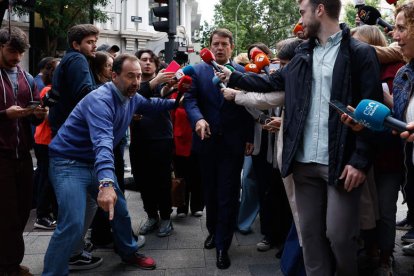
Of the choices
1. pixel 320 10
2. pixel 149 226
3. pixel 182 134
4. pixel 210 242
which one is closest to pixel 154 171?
pixel 149 226

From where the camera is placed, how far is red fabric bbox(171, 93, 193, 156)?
18.5 ft

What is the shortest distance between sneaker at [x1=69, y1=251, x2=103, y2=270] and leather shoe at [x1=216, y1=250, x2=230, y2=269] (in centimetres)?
110

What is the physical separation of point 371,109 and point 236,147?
216 cm

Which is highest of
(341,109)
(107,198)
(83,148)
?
(341,109)

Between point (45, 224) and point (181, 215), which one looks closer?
point (45, 224)

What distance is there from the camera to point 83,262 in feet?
13.3

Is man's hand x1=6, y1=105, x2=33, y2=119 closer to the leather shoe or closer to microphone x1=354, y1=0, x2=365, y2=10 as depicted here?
the leather shoe

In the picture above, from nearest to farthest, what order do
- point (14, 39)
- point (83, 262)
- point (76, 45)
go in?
point (14, 39) < point (83, 262) < point (76, 45)

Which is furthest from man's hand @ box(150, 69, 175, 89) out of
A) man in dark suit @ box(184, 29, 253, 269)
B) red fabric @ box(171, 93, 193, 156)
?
red fabric @ box(171, 93, 193, 156)

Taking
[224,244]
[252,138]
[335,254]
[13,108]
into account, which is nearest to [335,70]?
[335,254]

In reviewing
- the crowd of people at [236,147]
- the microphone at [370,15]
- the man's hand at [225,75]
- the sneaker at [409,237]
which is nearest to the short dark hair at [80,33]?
the crowd of people at [236,147]

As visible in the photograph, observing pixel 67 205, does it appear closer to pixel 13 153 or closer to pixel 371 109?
pixel 13 153

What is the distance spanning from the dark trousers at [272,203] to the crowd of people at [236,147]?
1 centimetres

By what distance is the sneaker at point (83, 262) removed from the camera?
4.03 metres
